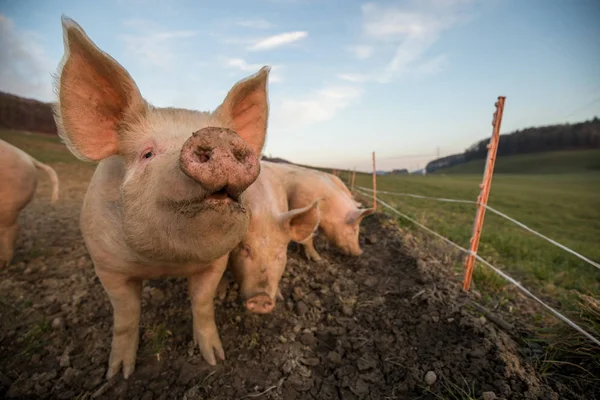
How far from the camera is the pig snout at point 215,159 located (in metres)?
1.18

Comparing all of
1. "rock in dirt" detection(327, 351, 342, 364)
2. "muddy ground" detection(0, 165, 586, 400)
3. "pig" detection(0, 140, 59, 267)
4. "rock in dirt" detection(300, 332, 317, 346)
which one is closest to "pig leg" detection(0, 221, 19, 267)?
"pig" detection(0, 140, 59, 267)

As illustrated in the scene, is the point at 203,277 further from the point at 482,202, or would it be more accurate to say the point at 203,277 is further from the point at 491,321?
the point at 482,202

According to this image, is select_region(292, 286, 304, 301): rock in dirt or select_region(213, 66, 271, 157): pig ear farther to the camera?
select_region(292, 286, 304, 301): rock in dirt

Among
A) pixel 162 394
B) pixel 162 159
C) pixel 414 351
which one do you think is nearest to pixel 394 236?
pixel 414 351

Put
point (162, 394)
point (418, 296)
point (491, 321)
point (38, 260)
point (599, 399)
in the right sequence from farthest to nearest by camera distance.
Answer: point (38, 260) → point (418, 296) → point (491, 321) → point (162, 394) → point (599, 399)

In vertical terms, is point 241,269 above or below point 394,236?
above

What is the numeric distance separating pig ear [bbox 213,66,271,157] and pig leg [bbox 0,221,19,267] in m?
3.68

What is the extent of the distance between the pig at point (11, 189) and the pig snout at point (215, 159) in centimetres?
383

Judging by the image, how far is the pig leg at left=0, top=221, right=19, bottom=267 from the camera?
385cm

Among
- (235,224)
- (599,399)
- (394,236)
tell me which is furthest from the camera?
(394,236)

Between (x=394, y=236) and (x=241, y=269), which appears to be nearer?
(x=241, y=269)

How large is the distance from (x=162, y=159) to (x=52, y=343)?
235cm

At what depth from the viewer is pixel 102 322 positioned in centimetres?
298

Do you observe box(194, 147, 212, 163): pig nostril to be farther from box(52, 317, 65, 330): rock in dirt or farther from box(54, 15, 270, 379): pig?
box(52, 317, 65, 330): rock in dirt
